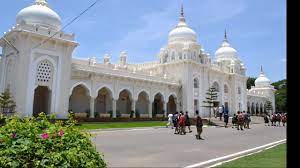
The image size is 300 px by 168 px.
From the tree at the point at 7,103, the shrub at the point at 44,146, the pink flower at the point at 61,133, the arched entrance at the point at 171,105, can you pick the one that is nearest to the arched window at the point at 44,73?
the tree at the point at 7,103

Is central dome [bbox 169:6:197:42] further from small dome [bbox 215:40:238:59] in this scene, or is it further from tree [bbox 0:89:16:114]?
tree [bbox 0:89:16:114]

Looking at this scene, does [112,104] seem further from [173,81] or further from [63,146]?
[63,146]

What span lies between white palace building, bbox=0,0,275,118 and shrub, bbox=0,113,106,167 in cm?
1913

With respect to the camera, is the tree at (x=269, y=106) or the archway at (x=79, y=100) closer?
the archway at (x=79, y=100)

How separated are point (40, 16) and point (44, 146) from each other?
24.9 metres

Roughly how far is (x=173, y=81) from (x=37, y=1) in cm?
1949

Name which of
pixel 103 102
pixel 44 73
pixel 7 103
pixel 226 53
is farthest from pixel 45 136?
pixel 226 53

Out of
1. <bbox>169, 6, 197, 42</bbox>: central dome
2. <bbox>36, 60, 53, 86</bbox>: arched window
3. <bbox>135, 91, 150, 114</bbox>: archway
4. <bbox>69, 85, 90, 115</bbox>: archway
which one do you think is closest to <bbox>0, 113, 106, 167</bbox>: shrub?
<bbox>36, 60, 53, 86</bbox>: arched window

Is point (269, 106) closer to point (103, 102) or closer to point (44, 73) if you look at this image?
point (103, 102)

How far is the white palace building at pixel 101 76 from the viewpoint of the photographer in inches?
984

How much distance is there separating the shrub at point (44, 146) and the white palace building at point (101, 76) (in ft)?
62.8

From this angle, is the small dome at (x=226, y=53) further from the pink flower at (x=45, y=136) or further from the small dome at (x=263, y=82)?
the pink flower at (x=45, y=136)

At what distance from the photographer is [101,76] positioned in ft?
102
